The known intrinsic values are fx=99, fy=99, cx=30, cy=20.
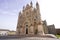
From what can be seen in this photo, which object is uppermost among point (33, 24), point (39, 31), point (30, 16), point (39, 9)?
point (39, 9)

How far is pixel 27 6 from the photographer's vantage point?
1731 cm

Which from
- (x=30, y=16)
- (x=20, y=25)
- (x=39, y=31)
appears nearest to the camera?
(x=39, y=31)

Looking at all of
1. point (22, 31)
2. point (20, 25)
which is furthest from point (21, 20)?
point (22, 31)

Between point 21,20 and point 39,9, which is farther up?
point 39,9

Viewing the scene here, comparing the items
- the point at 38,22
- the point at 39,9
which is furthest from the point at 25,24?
the point at 39,9

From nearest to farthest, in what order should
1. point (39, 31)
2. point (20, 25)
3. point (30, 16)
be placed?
point (39, 31) < point (30, 16) < point (20, 25)

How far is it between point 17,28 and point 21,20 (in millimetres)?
1809

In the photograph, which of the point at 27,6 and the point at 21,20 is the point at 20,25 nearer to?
the point at 21,20

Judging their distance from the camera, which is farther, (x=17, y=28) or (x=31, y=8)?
(x=17, y=28)

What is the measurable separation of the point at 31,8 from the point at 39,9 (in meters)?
1.39

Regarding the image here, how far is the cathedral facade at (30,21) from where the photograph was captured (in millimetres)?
15916

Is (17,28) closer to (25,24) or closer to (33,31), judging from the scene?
(25,24)

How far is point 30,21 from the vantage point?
16.4 m

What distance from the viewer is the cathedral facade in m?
15.9
